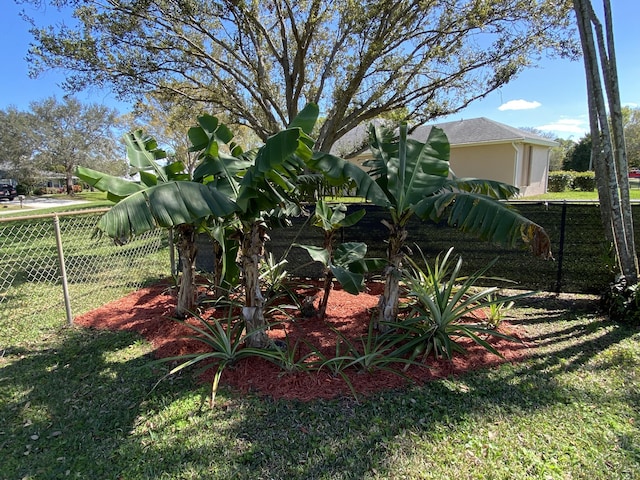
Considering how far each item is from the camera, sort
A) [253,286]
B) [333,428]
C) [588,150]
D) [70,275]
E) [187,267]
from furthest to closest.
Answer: [588,150] → [70,275] → [187,267] → [253,286] → [333,428]

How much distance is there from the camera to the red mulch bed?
3.33 metres

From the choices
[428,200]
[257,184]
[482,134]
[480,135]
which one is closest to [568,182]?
[482,134]

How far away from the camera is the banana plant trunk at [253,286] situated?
3.67 meters

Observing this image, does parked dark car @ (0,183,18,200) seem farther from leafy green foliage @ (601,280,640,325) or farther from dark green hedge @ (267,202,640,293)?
leafy green foliage @ (601,280,640,325)

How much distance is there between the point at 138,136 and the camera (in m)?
4.70

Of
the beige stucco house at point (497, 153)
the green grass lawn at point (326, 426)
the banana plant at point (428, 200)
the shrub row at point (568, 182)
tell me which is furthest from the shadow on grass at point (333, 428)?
the shrub row at point (568, 182)

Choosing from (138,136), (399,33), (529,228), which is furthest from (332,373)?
(399,33)

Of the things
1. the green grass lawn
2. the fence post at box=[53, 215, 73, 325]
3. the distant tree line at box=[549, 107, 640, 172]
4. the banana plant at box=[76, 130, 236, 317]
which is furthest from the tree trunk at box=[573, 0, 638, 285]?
the distant tree line at box=[549, 107, 640, 172]

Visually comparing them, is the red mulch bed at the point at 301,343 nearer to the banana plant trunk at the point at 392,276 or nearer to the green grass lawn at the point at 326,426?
the green grass lawn at the point at 326,426

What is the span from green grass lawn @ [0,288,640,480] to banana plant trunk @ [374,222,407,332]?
3.13ft

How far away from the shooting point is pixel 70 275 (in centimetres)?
746

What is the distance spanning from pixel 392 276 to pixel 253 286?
160cm

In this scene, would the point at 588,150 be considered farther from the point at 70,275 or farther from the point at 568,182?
the point at 70,275

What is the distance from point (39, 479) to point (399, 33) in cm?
1058
